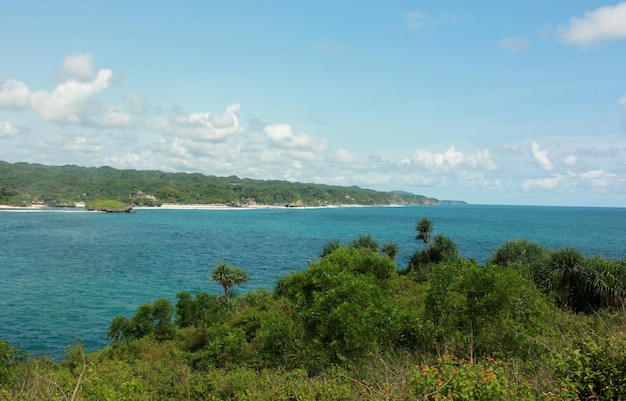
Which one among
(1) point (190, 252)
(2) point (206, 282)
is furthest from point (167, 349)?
(1) point (190, 252)

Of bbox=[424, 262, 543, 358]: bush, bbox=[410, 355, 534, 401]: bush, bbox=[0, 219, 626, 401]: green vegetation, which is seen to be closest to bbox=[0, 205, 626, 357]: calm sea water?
bbox=[0, 219, 626, 401]: green vegetation

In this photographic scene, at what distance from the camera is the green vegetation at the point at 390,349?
857cm

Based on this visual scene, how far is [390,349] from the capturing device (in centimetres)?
1736

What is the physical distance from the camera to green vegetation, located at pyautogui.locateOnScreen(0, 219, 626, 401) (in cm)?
857

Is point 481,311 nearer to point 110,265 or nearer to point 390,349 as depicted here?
point 390,349

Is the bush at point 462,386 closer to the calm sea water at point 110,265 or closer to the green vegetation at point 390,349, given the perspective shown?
the green vegetation at point 390,349

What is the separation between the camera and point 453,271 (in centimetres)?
1952

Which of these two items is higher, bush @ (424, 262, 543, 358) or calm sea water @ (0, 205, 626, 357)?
bush @ (424, 262, 543, 358)

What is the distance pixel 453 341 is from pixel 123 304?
40854 mm

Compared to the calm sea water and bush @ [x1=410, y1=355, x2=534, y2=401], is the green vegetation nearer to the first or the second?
bush @ [x1=410, y1=355, x2=534, y2=401]

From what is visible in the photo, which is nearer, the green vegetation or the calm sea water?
the green vegetation

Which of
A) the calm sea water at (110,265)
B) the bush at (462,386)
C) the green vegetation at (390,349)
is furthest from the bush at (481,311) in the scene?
the calm sea water at (110,265)

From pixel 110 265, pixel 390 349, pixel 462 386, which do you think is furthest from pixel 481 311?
pixel 110 265

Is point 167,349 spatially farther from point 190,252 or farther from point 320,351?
point 190,252
